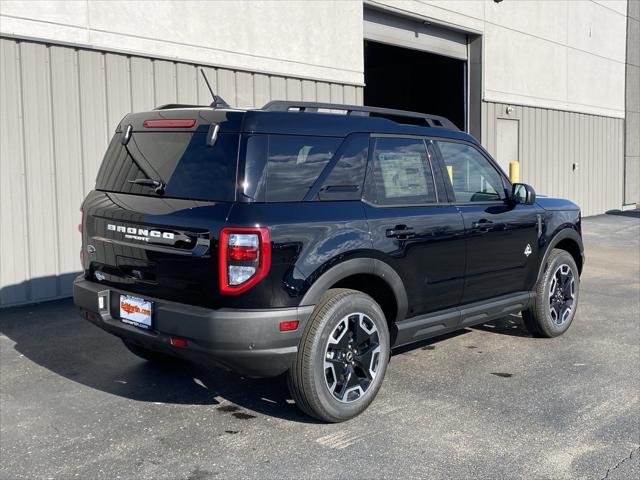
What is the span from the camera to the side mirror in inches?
232

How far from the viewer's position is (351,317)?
4.48m

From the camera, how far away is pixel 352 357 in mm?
4523

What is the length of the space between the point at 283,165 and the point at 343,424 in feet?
5.49

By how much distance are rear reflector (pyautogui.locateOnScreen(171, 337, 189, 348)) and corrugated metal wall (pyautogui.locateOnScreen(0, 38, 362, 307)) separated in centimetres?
447

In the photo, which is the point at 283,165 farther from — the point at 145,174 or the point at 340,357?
the point at 340,357

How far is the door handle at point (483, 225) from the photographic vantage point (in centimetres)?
543

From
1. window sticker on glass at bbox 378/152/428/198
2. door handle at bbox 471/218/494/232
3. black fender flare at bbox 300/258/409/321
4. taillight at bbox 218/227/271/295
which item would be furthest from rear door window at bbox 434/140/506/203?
taillight at bbox 218/227/271/295

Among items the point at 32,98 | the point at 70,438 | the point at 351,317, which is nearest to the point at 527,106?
the point at 32,98

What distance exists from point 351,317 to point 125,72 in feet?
17.9

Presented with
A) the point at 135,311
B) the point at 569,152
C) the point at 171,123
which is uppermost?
the point at 569,152

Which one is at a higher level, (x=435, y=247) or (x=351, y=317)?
(x=435, y=247)

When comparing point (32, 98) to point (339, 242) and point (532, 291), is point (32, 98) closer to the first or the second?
point (339, 242)

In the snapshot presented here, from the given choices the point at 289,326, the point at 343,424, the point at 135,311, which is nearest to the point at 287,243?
the point at 289,326

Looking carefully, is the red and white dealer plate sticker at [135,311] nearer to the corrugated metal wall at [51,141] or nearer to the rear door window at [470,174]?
the rear door window at [470,174]
